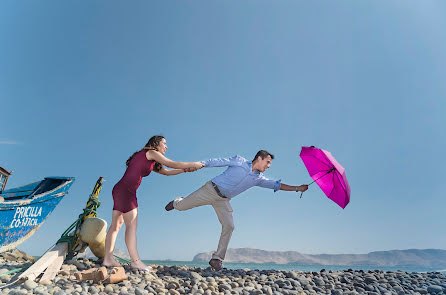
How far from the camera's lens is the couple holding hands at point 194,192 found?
18.2 feet

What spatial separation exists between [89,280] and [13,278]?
103cm

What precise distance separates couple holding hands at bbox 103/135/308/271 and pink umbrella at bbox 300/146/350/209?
411mm

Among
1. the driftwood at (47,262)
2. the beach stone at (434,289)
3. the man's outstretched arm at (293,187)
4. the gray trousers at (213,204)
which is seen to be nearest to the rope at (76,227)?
the driftwood at (47,262)

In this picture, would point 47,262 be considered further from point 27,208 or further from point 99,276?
point 27,208

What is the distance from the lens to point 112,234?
5547mm

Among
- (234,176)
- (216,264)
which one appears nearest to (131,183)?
(234,176)

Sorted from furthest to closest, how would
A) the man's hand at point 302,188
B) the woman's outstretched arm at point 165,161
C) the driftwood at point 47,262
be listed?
the man's hand at point 302,188, the woman's outstretched arm at point 165,161, the driftwood at point 47,262

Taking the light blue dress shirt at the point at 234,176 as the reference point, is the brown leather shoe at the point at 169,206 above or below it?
below

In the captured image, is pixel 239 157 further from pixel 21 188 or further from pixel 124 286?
pixel 21 188

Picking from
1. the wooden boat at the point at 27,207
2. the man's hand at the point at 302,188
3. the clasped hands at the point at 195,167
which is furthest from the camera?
the wooden boat at the point at 27,207

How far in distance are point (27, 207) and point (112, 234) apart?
398cm

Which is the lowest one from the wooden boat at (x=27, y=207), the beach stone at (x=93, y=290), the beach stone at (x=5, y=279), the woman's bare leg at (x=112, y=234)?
the beach stone at (x=93, y=290)

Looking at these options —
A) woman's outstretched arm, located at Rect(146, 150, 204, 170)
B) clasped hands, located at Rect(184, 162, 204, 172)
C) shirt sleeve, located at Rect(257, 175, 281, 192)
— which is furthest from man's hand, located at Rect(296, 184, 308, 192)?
woman's outstretched arm, located at Rect(146, 150, 204, 170)

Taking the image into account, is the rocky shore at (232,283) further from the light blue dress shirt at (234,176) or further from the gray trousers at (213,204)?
the light blue dress shirt at (234,176)
